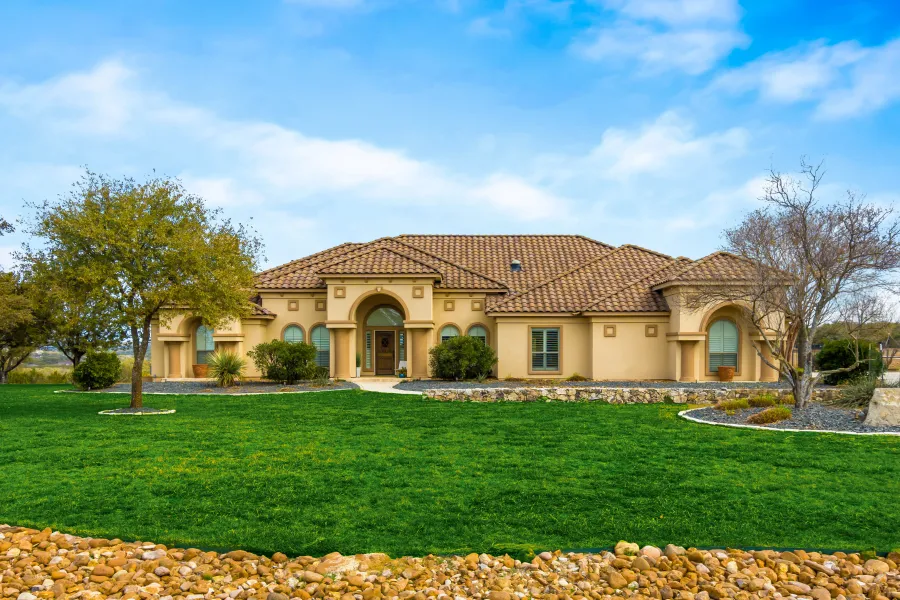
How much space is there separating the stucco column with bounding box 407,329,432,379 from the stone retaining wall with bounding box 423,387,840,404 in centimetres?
613

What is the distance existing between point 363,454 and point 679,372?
17.3 m

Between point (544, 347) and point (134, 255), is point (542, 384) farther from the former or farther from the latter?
point (134, 255)

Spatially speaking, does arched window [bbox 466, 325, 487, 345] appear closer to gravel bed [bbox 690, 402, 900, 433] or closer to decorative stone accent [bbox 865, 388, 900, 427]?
gravel bed [bbox 690, 402, 900, 433]

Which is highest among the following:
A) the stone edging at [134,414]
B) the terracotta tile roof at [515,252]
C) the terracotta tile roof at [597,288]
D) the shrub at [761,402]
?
the terracotta tile roof at [515,252]

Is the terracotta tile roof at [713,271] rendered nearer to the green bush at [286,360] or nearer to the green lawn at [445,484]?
the green lawn at [445,484]

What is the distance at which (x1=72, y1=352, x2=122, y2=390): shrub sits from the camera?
22812mm

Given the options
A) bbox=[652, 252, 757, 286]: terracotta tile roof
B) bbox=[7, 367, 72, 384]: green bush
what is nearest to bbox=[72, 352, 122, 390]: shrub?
bbox=[7, 367, 72, 384]: green bush

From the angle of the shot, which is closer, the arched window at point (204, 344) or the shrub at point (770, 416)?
the shrub at point (770, 416)

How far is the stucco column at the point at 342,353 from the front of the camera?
2544 centimetres

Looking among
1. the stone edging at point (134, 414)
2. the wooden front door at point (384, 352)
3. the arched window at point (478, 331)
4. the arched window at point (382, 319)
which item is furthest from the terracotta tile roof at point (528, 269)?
the stone edging at point (134, 414)

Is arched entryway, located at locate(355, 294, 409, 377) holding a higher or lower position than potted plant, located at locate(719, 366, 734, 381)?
higher

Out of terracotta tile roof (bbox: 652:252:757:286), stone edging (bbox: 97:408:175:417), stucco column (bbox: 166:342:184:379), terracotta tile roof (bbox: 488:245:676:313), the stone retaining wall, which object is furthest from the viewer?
stucco column (bbox: 166:342:184:379)

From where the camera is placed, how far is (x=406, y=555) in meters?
5.97

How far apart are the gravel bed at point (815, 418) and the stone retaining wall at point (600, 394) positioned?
2241 mm
